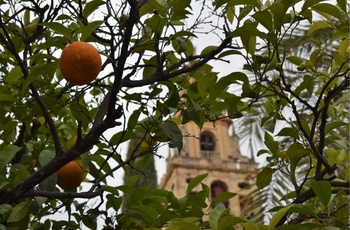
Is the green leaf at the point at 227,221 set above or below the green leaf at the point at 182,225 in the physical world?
above

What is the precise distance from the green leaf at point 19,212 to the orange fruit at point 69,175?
0.30 ft

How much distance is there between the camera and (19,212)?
1.22 metres

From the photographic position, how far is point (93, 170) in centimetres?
143

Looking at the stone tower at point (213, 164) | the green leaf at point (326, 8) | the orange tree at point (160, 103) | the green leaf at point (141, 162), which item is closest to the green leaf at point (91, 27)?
the orange tree at point (160, 103)

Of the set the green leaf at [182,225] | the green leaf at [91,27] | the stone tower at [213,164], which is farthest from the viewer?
the stone tower at [213,164]

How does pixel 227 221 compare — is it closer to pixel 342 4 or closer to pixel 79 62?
pixel 79 62

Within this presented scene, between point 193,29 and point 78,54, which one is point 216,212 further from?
→ point 193,29

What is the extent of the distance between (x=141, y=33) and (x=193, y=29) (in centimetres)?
13

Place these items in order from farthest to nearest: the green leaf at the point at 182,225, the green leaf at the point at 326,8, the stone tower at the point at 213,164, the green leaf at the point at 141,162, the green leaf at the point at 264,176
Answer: the stone tower at the point at 213,164, the green leaf at the point at 141,162, the green leaf at the point at 264,176, the green leaf at the point at 326,8, the green leaf at the point at 182,225

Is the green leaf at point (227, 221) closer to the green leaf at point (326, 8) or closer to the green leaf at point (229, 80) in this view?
the green leaf at point (229, 80)

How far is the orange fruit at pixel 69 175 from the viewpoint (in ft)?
4.10

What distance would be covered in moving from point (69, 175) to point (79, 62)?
13.0 inches

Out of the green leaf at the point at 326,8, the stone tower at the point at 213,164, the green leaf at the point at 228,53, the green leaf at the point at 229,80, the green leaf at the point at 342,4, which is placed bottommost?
the green leaf at the point at 229,80

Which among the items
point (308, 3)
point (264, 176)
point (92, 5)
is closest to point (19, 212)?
point (92, 5)
